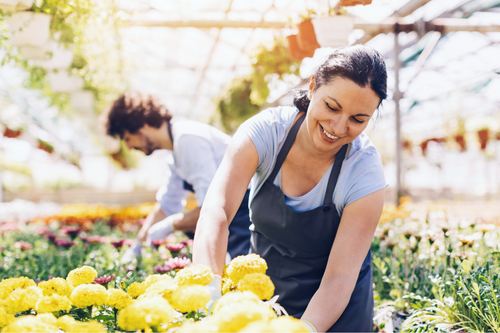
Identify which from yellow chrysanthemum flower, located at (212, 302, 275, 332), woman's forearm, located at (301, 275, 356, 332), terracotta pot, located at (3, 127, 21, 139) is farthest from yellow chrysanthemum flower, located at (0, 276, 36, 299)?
terracotta pot, located at (3, 127, 21, 139)

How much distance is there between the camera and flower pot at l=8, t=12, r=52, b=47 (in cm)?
203

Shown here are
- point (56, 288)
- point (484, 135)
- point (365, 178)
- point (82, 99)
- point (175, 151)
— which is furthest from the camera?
point (484, 135)

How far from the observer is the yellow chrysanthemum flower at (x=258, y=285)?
0.71m

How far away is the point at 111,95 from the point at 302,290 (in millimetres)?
4137

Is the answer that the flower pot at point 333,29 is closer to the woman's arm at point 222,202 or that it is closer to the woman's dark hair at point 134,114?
the woman's dark hair at point 134,114

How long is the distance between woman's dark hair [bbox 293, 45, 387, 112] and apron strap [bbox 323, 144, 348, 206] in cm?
24

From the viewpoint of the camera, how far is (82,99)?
459 centimetres

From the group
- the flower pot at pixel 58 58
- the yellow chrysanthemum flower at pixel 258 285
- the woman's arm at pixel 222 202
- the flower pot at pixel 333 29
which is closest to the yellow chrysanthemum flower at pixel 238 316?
the yellow chrysanthemum flower at pixel 258 285

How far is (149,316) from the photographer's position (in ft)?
2.02

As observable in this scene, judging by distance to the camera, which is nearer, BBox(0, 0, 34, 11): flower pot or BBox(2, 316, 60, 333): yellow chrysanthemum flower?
BBox(2, 316, 60, 333): yellow chrysanthemum flower

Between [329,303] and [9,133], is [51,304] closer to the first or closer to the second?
[329,303]

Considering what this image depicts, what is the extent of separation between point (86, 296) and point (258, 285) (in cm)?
37

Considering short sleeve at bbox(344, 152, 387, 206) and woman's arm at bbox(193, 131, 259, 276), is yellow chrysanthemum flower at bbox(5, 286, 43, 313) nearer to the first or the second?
woman's arm at bbox(193, 131, 259, 276)

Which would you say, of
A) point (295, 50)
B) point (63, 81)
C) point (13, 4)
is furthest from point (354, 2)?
point (63, 81)
